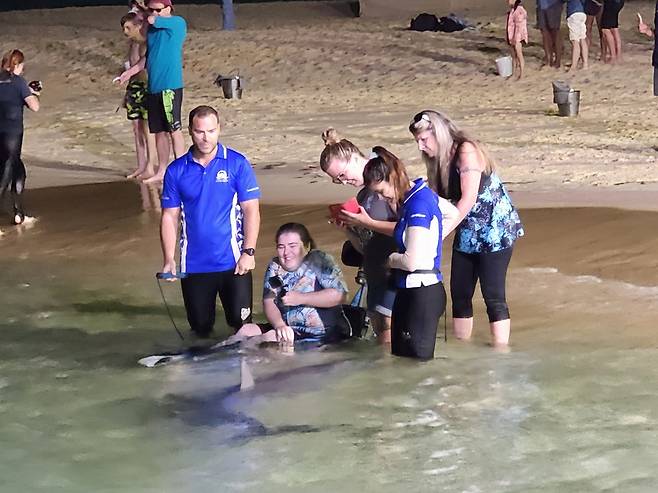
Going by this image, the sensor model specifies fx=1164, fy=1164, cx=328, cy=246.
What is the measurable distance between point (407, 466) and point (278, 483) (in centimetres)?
57

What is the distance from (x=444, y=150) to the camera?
235 inches

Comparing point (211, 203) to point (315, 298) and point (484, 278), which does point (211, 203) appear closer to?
point (315, 298)

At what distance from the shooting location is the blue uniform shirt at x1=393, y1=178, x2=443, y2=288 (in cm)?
573

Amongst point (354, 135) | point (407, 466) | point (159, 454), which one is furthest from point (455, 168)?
point (354, 135)

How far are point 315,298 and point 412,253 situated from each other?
2.54 feet

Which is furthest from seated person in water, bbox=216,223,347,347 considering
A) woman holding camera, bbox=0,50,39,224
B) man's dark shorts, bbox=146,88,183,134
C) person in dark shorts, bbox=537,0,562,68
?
person in dark shorts, bbox=537,0,562,68

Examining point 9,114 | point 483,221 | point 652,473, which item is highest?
point 9,114

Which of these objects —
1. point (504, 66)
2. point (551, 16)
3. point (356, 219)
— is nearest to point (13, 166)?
point (356, 219)

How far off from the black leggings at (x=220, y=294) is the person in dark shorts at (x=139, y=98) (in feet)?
16.9

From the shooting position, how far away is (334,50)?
22.1m

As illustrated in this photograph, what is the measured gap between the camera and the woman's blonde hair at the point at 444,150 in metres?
5.91

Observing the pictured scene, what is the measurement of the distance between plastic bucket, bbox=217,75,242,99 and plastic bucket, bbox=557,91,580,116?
5.40 meters

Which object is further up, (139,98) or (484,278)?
(139,98)

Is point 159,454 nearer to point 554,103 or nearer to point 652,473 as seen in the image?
point 652,473
